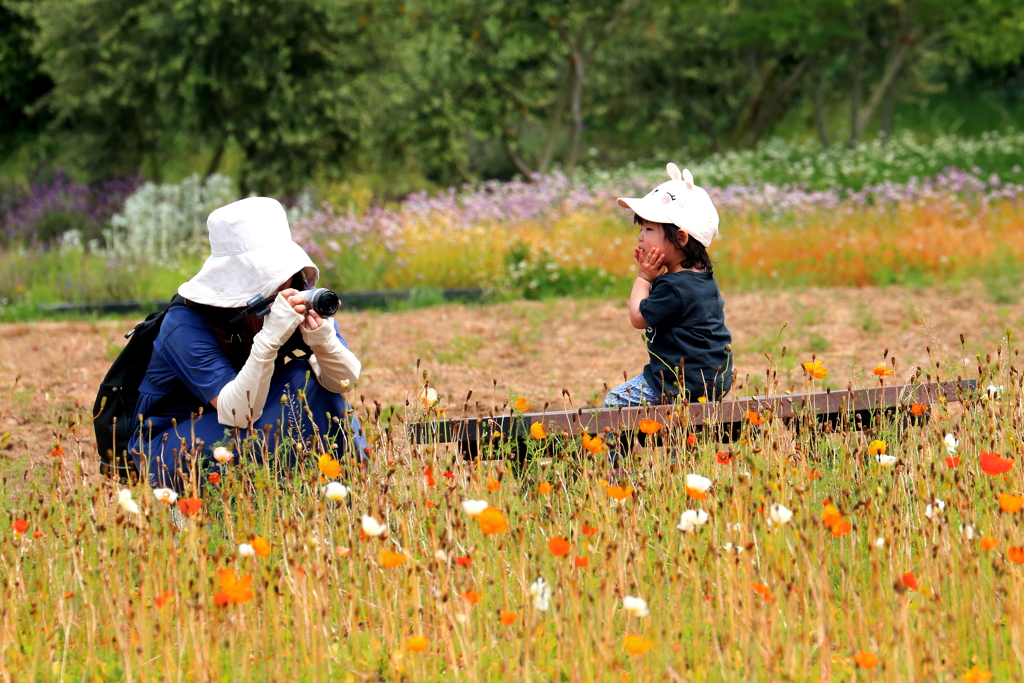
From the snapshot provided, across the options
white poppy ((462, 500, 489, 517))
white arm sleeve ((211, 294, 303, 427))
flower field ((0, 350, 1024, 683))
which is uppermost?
white arm sleeve ((211, 294, 303, 427))

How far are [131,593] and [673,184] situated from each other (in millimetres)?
2530

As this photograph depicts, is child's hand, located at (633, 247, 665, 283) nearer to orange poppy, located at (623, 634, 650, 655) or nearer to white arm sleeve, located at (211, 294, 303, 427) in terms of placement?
white arm sleeve, located at (211, 294, 303, 427)

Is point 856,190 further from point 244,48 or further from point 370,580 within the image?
point 370,580

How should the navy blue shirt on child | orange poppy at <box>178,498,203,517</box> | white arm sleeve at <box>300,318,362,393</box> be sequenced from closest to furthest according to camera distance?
orange poppy at <box>178,498,203,517</box>
white arm sleeve at <box>300,318,362,393</box>
the navy blue shirt on child

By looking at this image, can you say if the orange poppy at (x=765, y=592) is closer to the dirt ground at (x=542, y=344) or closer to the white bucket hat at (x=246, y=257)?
the white bucket hat at (x=246, y=257)

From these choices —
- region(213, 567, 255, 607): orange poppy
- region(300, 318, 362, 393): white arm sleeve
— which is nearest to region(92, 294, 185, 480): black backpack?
region(300, 318, 362, 393): white arm sleeve

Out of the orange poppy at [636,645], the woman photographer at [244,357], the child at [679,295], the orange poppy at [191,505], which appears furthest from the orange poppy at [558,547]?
the child at [679,295]

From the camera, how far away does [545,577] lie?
8.96 feet

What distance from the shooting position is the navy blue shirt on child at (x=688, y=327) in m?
3.91

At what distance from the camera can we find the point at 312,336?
3252 millimetres

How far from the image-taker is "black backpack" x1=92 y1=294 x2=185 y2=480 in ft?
12.2

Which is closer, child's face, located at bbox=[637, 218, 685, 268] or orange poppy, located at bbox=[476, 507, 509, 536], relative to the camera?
orange poppy, located at bbox=[476, 507, 509, 536]

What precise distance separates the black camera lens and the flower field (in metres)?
0.41

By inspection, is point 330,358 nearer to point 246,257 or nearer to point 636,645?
point 246,257
